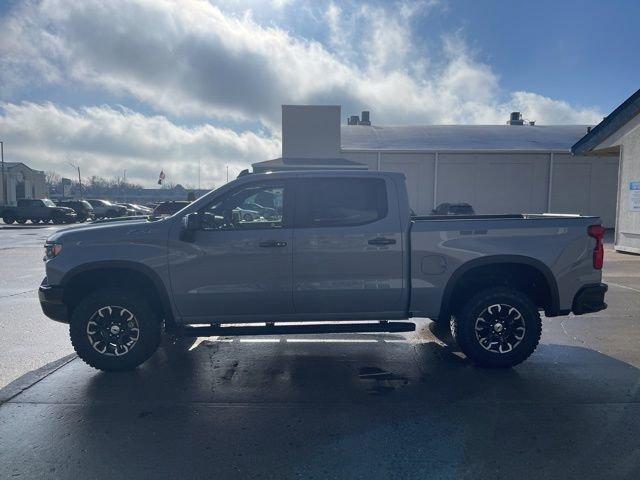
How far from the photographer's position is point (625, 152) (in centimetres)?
1362

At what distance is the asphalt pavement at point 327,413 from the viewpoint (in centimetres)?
291

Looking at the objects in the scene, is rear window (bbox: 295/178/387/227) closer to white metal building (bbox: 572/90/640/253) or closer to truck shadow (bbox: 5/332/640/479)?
truck shadow (bbox: 5/332/640/479)

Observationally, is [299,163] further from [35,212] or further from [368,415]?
[368,415]

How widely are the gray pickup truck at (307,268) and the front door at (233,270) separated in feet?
0.04

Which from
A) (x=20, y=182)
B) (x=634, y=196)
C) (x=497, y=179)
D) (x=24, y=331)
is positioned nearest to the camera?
(x=24, y=331)

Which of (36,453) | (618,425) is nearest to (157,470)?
(36,453)

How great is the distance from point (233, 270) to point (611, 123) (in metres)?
13.5

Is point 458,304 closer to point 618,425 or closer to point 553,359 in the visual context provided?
point 553,359

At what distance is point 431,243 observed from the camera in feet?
14.4

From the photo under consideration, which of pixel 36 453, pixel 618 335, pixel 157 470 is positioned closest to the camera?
Result: pixel 157 470

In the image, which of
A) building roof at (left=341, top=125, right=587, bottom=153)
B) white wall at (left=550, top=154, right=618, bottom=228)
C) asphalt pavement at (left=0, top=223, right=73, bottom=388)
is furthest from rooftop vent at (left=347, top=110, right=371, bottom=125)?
asphalt pavement at (left=0, top=223, right=73, bottom=388)

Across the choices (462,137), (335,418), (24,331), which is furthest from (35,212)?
(335,418)

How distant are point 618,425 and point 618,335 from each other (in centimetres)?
288

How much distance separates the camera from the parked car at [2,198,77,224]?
29.9 m
